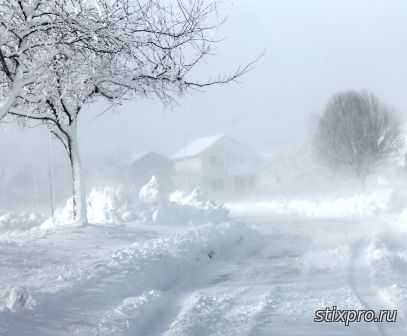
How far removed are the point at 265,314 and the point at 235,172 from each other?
55.6m

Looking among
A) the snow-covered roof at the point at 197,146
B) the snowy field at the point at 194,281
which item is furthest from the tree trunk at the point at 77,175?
the snow-covered roof at the point at 197,146

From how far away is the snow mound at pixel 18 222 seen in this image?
27169mm

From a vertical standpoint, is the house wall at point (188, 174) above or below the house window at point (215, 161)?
below

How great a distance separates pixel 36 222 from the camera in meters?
28.0

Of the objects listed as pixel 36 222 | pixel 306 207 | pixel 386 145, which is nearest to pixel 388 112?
pixel 386 145

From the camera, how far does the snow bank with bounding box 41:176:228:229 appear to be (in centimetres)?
2023

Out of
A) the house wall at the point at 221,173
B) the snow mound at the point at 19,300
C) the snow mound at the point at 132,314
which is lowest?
the snow mound at the point at 132,314

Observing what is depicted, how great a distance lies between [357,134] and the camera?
4009 centimetres

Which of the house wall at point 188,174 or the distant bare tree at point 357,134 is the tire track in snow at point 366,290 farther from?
the house wall at point 188,174

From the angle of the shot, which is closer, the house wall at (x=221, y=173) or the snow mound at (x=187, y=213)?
the snow mound at (x=187, y=213)

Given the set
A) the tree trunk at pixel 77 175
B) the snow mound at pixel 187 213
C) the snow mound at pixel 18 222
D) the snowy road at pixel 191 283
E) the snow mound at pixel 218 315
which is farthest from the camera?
the snow mound at pixel 18 222

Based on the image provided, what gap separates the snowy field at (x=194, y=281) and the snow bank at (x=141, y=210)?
2689 mm

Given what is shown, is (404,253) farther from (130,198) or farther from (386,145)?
(386,145)

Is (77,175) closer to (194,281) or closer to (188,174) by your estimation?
(194,281)
